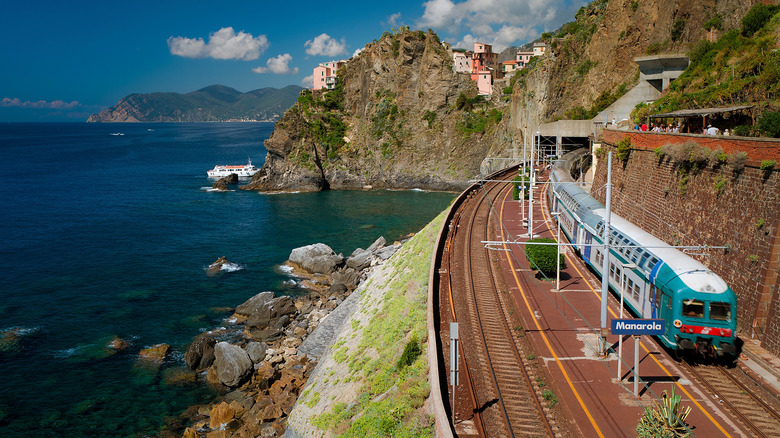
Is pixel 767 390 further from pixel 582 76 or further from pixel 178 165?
pixel 178 165

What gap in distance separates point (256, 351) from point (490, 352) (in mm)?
15456

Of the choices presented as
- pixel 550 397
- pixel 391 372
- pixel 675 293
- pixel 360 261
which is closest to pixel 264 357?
pixel 391 372

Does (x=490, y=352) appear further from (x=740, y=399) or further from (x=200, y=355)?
(x=200, y=355)

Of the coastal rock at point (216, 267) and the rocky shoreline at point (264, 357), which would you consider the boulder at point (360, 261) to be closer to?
the rocky shoreline at point (264, 357)

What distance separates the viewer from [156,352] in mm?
28625

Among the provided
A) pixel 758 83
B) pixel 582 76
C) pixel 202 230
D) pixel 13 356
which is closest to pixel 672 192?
pixel 758 83

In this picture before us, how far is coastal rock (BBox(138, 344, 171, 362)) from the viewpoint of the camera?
2830 cm

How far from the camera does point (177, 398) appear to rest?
24406 millimetres

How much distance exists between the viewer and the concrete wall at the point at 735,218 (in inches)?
629

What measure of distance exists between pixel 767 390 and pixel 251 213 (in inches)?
2585

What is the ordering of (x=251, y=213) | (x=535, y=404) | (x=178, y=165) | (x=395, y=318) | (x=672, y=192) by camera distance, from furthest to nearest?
(x=178, y=165)
(x=251, y=213)
(x=672, y=192)
(x=395, y=318)
(x=535, y=404)

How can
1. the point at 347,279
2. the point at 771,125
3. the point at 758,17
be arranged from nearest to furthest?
1. the point at 771,125
2. the point at 758,17
3. the point at 347,279

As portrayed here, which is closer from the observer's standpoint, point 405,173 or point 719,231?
point 719,231

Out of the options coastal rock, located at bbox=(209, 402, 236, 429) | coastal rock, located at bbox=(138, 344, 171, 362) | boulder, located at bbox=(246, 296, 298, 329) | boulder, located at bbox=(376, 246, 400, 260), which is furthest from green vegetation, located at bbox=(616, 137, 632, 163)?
coastal rock, located at bbox=(138, 344, 171, 362)
